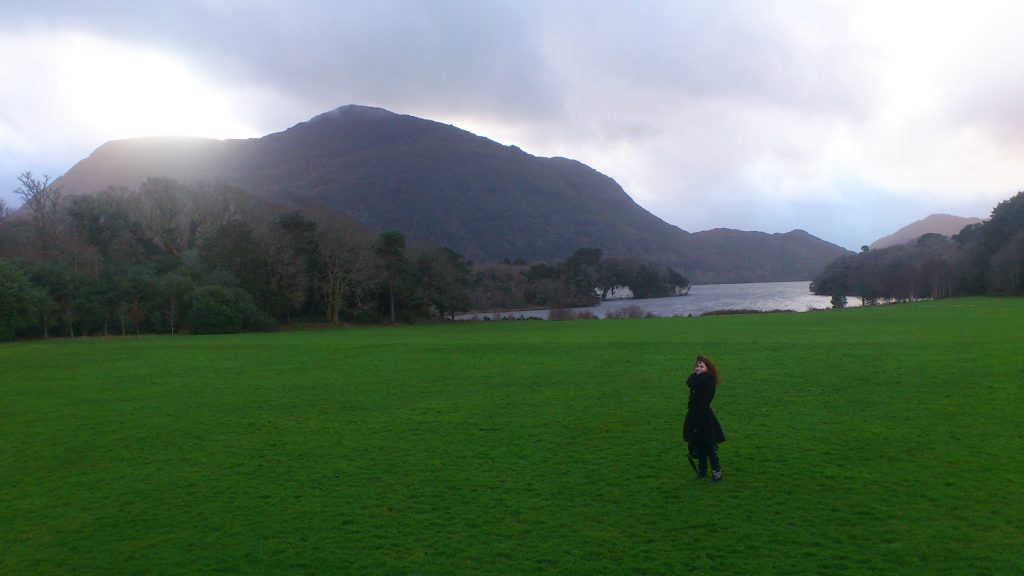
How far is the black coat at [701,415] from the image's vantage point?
8.98m

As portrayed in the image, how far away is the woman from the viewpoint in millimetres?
9000

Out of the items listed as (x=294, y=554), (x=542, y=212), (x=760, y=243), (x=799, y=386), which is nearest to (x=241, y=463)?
(x=294, y=554)

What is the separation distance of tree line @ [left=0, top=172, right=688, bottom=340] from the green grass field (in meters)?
29.4

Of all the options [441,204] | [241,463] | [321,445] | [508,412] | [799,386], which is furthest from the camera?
[441,204]

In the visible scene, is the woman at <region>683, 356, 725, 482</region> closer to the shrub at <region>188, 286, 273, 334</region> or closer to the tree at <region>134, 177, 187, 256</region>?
the shrub at <region>188, 286, 273, 334</region>

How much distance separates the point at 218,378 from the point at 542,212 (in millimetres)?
169417

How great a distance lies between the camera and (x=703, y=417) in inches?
358

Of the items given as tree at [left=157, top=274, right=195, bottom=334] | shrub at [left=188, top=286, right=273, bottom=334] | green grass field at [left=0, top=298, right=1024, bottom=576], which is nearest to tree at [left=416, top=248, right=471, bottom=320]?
shrub at [left=188, top=286, right=273, bottom=334]

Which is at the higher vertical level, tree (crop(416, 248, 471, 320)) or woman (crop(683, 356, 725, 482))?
→ tree (crop(416, 248, 471, 320))

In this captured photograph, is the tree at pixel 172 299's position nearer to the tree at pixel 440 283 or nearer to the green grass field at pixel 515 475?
the tree at pixel 440 283

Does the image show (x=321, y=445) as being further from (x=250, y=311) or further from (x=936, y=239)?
(x=936, y=239)

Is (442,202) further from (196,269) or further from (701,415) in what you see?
(701,415)

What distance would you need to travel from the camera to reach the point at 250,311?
53.2 meters

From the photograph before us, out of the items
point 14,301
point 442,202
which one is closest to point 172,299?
point 14,301
